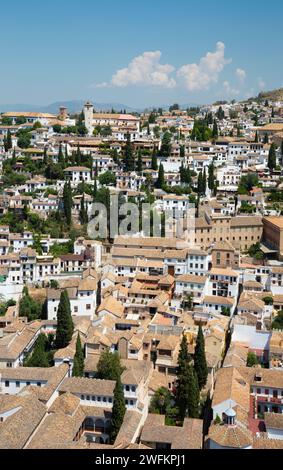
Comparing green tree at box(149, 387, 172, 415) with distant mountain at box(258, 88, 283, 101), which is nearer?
green tree at box(149, 387, 172, 415)

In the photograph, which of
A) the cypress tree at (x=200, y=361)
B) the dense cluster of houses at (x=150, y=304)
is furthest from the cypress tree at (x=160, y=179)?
the cypress tree at (x=200, y=361)

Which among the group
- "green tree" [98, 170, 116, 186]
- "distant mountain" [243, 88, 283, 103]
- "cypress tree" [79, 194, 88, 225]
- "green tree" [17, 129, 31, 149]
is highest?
"distant mountain" [243, 88, 283, 103]

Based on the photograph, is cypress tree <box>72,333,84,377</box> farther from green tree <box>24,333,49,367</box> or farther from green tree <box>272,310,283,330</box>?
green tree <box>272,310,283,330</box>

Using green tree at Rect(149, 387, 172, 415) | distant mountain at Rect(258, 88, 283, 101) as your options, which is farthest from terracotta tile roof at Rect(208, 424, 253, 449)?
distant mountain at Rect(258, 88, 283, 101)

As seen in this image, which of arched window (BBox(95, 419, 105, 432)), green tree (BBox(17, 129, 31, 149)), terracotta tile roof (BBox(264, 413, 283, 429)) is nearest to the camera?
terracotta tile roof (BBox(264, 413, 283, 429))

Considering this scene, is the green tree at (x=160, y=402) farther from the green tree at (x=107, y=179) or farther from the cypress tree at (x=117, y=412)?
the green tree at (x=107, y=179)

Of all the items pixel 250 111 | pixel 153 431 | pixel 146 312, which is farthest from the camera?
pixel 250 111

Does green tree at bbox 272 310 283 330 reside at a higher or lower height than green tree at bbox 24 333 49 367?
higher

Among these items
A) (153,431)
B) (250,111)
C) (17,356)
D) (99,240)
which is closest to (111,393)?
(153,431)

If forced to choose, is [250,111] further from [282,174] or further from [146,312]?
[146,312]

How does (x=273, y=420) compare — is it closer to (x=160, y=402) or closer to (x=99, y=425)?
(x=160, y=402)

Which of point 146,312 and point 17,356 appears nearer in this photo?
point 17,356
